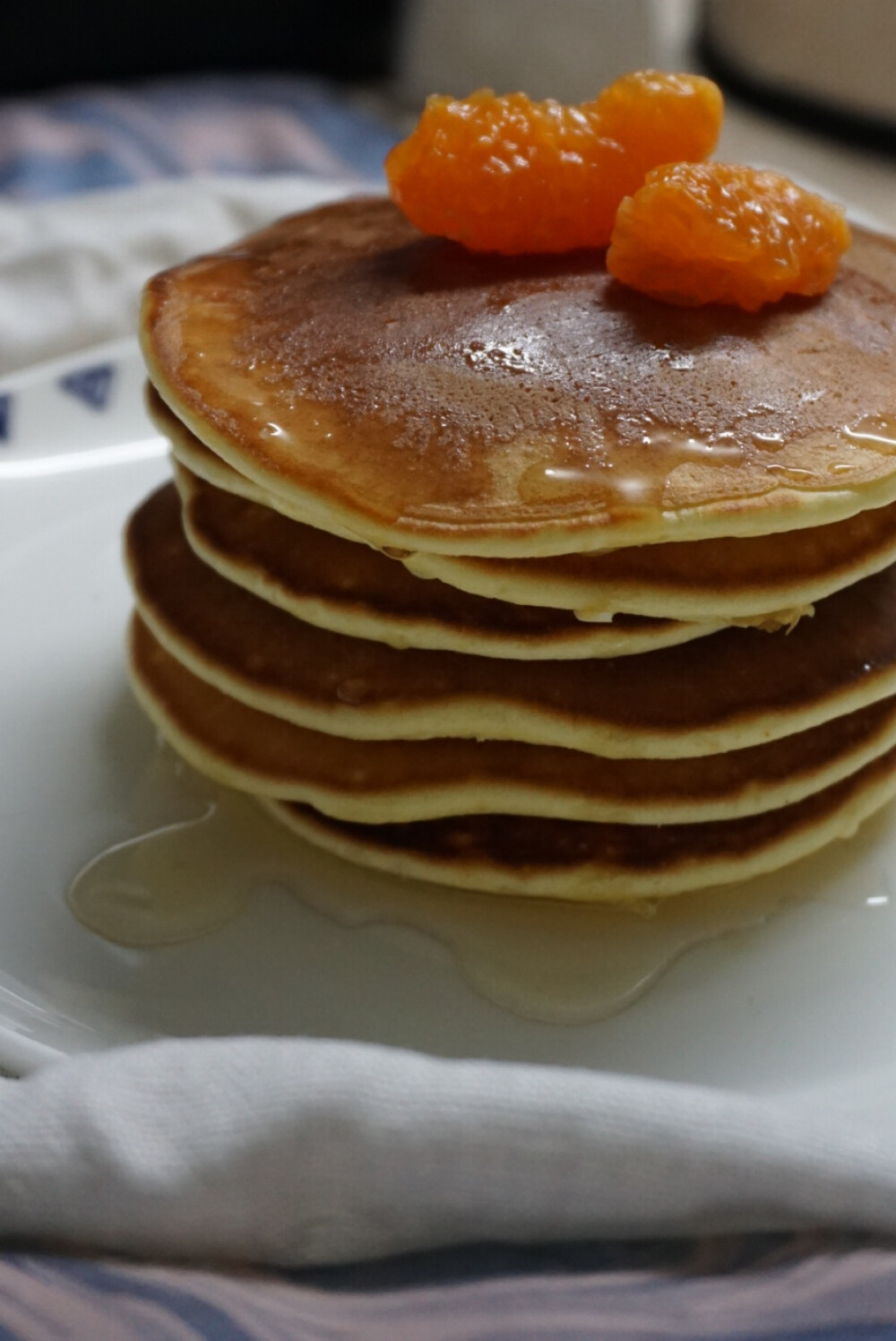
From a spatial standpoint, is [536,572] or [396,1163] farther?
[536,572]

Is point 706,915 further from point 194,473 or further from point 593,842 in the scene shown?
point 194,473

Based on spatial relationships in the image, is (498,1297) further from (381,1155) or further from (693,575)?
(693,575)

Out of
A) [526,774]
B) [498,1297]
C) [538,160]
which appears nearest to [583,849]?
[526,774]

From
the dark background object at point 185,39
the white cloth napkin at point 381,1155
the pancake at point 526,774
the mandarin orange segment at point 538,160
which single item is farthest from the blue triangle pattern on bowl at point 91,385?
the dark background object at point 185,39

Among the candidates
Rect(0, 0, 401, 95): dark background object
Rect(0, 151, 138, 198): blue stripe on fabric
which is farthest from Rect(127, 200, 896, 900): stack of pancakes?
Rect(0, 0, 401, 95): dark background object

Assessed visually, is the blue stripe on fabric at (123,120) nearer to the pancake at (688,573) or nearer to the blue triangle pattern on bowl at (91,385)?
the blue triangle pattern on bowl at (91,385)

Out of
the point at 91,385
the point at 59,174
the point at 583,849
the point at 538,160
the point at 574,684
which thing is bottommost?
the point at 59,174
